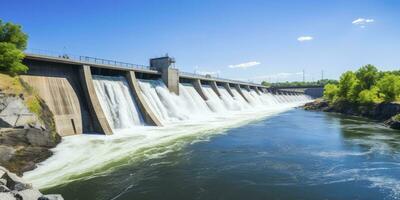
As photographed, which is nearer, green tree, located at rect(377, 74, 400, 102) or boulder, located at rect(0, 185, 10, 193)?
boulder, located at rect(0, 185, 10, 193)

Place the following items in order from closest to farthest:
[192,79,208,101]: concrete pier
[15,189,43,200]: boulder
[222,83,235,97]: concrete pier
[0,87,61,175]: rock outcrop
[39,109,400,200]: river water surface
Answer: [15,189,43,200]: boulder, [39,109,400,200]: river water surface, [0,87,61,175]: rock outcrop, [192,79,208,101]: concrete pier, [222,83,235,97]: concrete pier

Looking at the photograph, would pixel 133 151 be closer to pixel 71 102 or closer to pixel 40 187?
pixel 40 187

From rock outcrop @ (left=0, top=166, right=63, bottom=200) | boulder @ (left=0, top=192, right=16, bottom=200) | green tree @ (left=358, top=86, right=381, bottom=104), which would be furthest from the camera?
green tree @ (left=358, top=86, right=381, bottom=104)

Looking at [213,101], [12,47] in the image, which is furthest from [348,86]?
[12,47]

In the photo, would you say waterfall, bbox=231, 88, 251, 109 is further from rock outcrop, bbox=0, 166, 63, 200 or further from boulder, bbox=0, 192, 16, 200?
boulder, bbox=0, 192, 16, 200

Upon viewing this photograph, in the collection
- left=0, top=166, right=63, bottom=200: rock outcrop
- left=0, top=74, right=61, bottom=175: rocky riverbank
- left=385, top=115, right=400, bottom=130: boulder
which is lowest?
left=385, top=115, right=400, bottom=130: boulder

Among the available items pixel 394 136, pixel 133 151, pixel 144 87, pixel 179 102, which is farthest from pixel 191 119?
pixel 394 136

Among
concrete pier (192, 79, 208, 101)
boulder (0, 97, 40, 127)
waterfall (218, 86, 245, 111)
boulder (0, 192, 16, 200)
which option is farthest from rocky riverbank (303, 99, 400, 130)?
boulder (0, 192, 16, 200)
